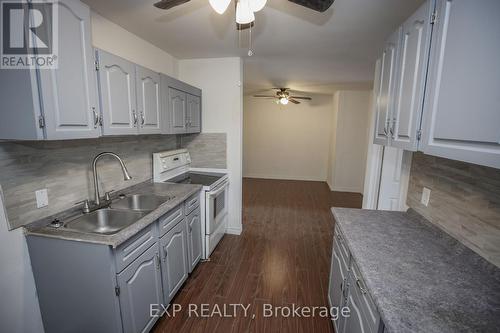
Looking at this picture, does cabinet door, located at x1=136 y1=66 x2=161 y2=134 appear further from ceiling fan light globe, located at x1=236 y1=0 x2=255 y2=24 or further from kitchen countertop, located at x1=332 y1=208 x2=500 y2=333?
kitchen countertop, located at x1=332 y1=208 x2=500 y2=333

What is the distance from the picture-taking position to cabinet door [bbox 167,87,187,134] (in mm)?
2340

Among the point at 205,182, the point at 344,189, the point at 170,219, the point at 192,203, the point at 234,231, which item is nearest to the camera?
the point at 170,219

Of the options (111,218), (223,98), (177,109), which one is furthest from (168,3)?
(223,98)

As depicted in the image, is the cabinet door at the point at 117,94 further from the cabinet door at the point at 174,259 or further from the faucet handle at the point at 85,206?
the cabinet door at the point at 174,259

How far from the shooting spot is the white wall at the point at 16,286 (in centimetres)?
123

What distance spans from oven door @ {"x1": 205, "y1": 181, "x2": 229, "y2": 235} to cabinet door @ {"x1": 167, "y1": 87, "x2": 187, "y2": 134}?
2.69 feet

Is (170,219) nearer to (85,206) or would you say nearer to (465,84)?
(85,206)

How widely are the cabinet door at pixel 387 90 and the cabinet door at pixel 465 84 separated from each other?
1.30ft

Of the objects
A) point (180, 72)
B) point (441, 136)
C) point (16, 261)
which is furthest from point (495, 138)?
point (180, 72)

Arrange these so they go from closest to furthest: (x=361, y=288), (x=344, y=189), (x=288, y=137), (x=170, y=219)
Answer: (x=361, y=288) → (x=170, y=219) → (x=344, y=189) → (x=288, y=137)

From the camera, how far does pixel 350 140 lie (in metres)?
5.38

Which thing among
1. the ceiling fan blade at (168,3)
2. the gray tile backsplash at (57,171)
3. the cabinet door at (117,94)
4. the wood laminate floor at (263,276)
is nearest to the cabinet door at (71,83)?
the cabinet door at (117,94)

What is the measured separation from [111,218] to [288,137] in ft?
17.6

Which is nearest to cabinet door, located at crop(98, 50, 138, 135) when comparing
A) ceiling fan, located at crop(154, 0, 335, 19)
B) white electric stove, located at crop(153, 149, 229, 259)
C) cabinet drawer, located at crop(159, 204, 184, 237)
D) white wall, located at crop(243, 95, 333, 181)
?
ceiling fan, located at crop(154, 0, 335, 19)
